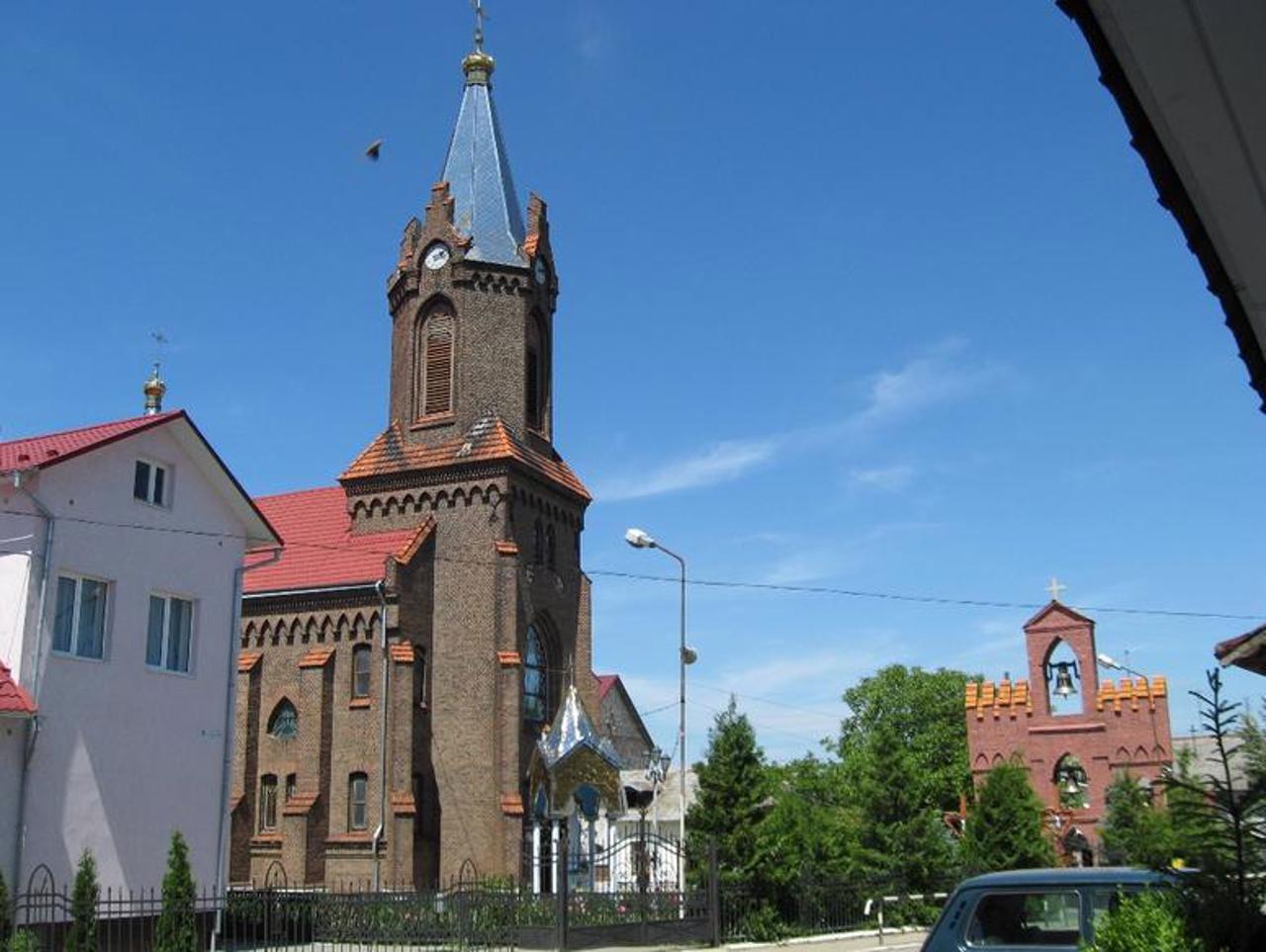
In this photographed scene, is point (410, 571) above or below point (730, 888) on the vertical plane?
above

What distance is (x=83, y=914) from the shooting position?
1803 cm

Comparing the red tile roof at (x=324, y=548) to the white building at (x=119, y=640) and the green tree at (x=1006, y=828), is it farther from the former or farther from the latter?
the green tree at (x=1006, y=828)

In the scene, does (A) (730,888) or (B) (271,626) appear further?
(B) (271,626)

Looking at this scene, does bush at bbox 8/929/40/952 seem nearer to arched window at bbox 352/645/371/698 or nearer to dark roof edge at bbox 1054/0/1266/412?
dark roof edge at bbox 1054/0/1266/412

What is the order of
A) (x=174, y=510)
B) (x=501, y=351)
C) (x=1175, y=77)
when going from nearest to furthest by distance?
(x=1175, y=77) < (x=174, y=510) < (x=501, y=351)

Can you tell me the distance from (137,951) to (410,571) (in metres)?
16.5

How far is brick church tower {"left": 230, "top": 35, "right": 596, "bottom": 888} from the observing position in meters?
34.8

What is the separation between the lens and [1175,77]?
316 cm

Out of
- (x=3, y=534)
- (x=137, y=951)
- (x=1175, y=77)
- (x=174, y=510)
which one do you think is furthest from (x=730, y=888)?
(x=1175, y=77)

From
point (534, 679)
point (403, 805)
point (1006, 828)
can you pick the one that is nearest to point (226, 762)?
point (403, 805)

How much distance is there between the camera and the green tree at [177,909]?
62.1 ft

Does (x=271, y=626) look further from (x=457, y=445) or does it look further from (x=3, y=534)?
(x=3, y=534)

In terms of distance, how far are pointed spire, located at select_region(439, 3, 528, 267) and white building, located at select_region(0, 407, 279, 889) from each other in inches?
679

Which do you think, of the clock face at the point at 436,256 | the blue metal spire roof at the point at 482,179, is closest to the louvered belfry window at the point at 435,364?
the clock face at the point at 436,256
